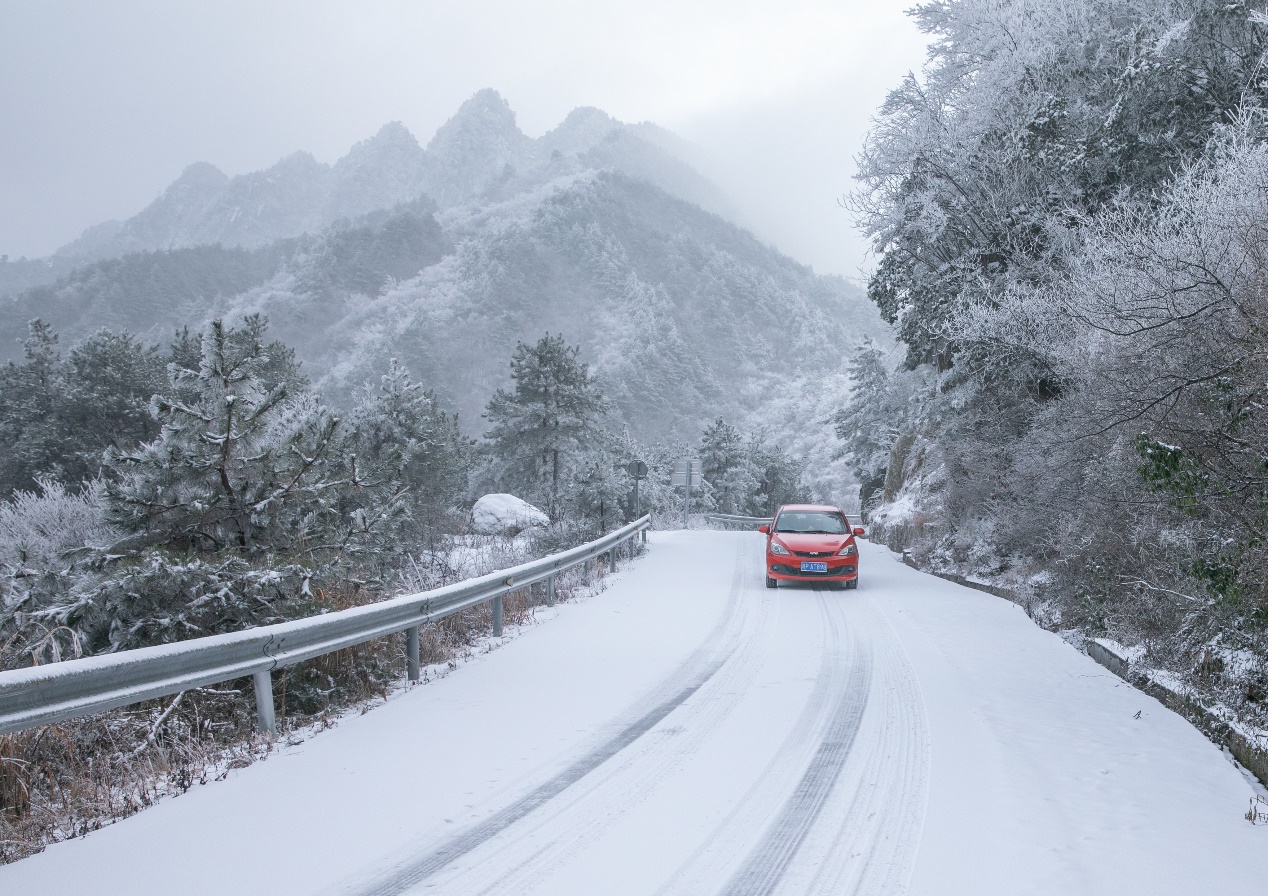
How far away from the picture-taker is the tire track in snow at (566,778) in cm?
332

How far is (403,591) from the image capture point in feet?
30.0

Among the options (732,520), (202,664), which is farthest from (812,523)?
(732,520)

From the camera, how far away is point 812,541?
46.5ft

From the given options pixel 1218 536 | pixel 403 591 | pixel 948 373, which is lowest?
pixel 403 591

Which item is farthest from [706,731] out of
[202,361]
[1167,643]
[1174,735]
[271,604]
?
[202,361]

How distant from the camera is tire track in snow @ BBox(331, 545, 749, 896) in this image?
3.32m

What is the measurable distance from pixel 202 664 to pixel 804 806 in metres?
3.61

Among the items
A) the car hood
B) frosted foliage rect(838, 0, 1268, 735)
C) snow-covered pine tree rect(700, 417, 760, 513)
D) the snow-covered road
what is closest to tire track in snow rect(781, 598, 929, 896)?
the snow-covered road

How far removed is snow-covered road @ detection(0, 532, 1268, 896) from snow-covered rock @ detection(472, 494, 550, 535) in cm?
2502

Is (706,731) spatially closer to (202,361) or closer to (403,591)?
(403,591)

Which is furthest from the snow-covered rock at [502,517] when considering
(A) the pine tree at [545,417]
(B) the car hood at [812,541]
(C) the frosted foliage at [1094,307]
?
(B) the car hood at [812,541]

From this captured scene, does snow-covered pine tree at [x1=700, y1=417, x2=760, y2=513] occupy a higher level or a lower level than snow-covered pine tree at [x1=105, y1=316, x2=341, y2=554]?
lower

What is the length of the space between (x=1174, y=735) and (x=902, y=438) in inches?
979

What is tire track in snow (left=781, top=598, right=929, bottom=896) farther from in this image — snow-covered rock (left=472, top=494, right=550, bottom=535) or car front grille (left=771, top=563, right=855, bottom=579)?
snow-covered rock (left=472, top=494, right=550, bottom=535)
